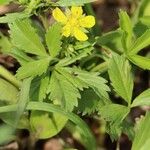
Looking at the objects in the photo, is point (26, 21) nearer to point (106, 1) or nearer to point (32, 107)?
point (32, 107)

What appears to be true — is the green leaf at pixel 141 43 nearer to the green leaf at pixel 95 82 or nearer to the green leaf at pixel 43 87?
the green leaf at pixel 95 82

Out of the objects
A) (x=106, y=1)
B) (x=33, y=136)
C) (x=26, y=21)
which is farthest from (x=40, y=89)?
(x=106, y=1)

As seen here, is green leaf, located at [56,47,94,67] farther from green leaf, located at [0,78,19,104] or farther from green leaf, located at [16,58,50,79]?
green leaf, located at [0,78,19,104]

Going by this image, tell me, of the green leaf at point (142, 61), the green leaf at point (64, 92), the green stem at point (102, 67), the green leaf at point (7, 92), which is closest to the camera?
the green leaf at point (64, 92)

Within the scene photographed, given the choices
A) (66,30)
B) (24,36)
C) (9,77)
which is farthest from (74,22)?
(9,77)

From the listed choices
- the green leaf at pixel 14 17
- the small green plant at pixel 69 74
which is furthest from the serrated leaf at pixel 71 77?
the green leaf at pixel 14 17

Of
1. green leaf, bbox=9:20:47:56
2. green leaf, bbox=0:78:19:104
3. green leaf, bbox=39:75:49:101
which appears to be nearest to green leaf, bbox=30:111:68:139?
green leaf, bbox=0:78:19:104

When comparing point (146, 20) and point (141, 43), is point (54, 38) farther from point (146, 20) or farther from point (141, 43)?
point (146, 20)
